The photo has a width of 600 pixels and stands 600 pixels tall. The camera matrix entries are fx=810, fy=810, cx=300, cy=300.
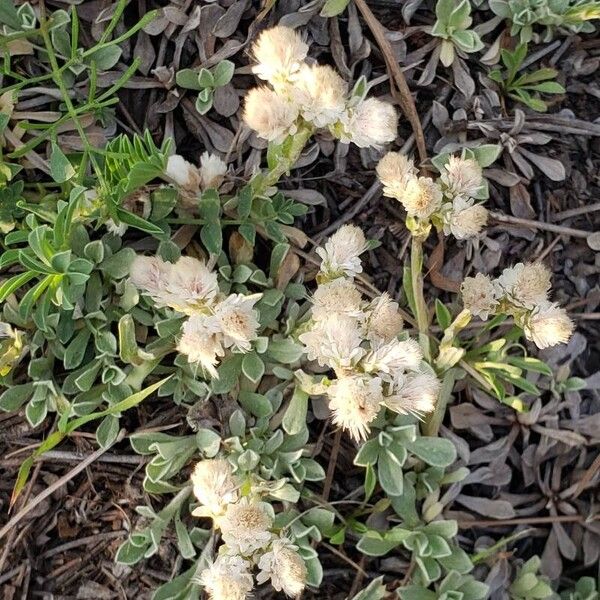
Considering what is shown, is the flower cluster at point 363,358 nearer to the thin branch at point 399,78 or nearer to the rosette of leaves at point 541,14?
the thin branch at point 399,78

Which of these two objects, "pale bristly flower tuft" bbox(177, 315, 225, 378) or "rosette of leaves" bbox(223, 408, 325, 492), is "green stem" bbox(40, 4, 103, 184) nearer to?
"pale bristly flower tuft" bbox(177, 315, 225, 378)

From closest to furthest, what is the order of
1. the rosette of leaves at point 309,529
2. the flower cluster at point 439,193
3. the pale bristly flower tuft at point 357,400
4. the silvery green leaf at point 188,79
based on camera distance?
the pale bristly flower tuft at point 357,400 < the flower cluster at point 439,193 < the rosette of leaves at point 309,529 < the silvery green leaf at point 188,79

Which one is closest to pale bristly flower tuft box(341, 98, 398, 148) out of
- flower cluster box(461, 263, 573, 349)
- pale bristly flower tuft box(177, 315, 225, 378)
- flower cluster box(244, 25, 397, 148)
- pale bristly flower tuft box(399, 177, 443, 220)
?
flower cluster box(244, 25, 397, 148)

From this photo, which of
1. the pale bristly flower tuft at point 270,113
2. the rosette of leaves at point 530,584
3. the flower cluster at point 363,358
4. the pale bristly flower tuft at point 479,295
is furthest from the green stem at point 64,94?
the rosette of leaves at point 530,584

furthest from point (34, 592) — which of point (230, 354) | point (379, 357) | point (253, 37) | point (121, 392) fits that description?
point (253, 37)

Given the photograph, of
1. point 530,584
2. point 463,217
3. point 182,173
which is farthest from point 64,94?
point 530,584

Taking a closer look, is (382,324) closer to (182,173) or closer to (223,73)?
(182,173)

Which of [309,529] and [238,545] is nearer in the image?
[238,545]
